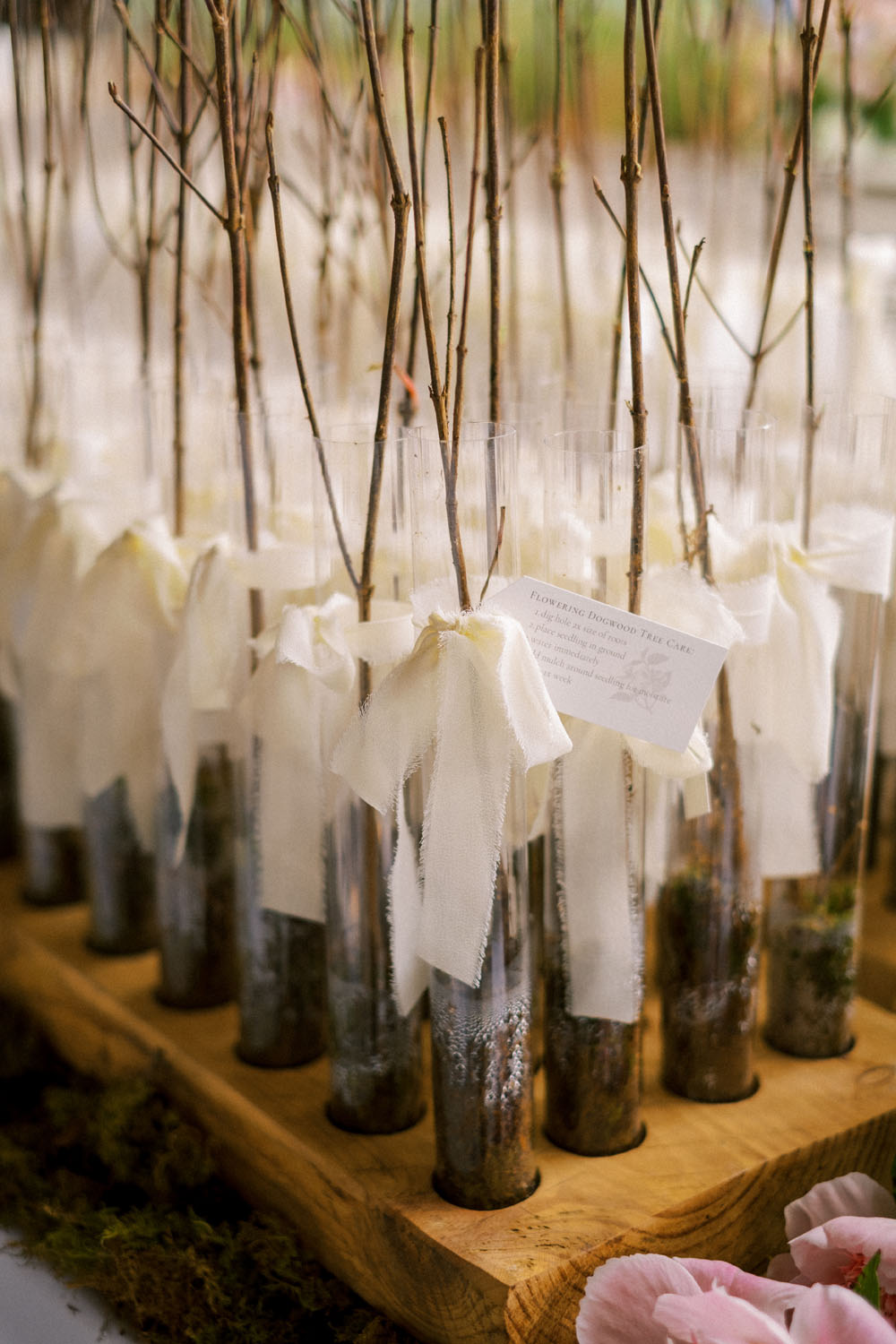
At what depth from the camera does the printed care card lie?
2.62 feet

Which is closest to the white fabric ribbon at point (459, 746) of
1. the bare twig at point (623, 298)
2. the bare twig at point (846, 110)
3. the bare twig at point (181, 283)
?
the bare twig at point (623, 298)

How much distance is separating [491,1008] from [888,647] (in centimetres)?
58

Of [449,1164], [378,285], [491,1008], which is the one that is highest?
[378,285]

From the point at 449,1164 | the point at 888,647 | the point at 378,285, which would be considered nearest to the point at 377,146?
the point at 378,285

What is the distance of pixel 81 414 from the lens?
127 centimetres

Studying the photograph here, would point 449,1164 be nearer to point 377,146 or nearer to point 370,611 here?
point 370,611

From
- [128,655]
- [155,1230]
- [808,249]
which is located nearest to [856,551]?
[808,249]

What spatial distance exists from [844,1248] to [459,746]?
0.37 meters

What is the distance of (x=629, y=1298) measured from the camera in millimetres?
742

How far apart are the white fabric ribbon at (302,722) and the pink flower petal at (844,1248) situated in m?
0.40

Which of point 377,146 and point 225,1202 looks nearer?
point 225,1202

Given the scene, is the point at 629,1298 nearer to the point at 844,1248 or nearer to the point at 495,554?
the point at 844,1248

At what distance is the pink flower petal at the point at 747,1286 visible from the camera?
74 centimetres

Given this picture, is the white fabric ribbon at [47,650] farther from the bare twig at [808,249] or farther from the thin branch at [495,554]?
the bare twig at [808,249]
